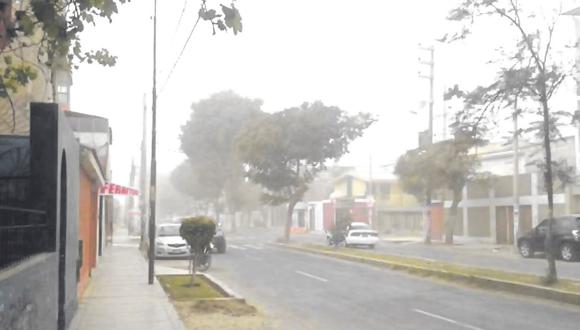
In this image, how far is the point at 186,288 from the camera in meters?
17.8

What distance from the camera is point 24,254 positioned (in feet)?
24.7

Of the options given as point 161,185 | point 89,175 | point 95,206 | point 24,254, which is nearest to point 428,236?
point 95,206

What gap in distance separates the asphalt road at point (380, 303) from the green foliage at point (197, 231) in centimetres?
146

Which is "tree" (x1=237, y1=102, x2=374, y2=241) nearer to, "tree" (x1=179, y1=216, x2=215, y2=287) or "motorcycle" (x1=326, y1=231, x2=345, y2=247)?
"motorcycle" (x1=326, y1=231, x2=345, y2=247)

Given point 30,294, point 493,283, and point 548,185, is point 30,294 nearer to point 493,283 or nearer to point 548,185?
point 493,283

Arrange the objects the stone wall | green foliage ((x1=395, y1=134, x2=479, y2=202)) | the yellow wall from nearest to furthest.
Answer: the stone wall
green foliage ((x1=395, y1=134, x2=479, y2=202))
the yellow wall

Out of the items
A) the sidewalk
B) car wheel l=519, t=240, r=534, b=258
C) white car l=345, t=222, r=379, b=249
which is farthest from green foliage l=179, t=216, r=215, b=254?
white car l=345, t=222, r=379, b=249

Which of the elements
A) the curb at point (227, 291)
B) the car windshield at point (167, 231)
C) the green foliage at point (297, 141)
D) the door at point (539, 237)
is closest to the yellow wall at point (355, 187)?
the green foliage at point (297, 141)

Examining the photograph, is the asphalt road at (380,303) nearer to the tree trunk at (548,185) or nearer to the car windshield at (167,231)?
the tree trunk at (548,185)

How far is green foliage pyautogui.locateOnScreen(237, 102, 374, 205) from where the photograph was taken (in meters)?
43.0

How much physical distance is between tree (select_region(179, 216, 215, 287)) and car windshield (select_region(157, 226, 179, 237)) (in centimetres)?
1400

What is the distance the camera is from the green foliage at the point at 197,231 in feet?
59.3

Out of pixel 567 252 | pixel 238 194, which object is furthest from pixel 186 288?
pixel 238 194

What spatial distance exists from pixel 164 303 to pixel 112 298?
5.02ft
